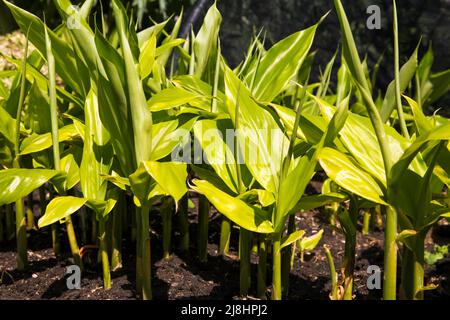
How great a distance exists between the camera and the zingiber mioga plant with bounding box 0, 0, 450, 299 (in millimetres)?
950

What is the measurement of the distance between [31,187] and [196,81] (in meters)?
0.44

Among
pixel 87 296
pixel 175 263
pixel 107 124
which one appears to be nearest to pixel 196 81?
pixel 107 124

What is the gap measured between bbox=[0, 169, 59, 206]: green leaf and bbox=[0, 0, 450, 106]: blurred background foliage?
1.28 m

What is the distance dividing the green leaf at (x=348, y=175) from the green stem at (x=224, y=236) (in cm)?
48

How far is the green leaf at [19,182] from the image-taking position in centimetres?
108

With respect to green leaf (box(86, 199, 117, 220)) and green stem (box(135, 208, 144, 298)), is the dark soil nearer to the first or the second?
green stem (box(135, 208, 144, 298))

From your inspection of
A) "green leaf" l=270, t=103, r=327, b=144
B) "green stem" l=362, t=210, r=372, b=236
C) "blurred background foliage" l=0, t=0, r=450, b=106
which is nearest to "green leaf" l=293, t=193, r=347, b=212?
"green leaf" l=270, t=103, r=327, b=144

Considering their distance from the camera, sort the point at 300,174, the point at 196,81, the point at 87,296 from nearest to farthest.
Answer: the point at 300,174 < the point at 87,296 < the point at 196,81

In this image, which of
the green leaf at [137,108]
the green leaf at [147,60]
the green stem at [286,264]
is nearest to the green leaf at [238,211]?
the green leaf at [137,108]

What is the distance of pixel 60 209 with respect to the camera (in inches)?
41.0

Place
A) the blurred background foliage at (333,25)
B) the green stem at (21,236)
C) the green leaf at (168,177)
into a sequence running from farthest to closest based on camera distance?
the blurred background foliage at (333,25), the green stem at (21,236), the green leaf at (168,177)

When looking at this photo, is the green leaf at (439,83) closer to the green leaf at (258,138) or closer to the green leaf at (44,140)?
the green leaf at (258,138)
